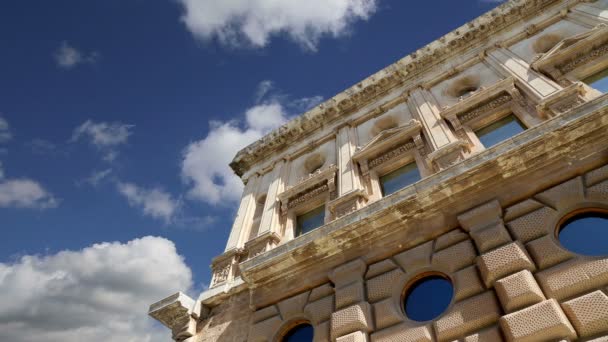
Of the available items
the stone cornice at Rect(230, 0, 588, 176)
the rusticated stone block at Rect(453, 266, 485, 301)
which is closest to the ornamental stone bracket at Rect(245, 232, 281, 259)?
the stone cornice at Rect(230, 0, 588, 176)

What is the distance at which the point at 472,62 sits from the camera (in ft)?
44.3

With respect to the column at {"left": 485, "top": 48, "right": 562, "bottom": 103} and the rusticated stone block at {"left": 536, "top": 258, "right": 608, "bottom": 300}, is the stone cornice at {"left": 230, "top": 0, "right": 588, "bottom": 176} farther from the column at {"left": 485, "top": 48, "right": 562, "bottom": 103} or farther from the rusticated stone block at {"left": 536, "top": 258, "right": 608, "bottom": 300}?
the rusticated stone block at {"left": 536, "top": 258, "right": 608, "bottom": 300}

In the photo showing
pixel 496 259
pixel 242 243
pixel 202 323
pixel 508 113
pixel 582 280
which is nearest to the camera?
pixel 582 280

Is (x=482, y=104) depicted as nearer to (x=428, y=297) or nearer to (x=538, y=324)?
(x=428, y=297)

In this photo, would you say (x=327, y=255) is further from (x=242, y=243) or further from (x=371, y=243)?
(x=242, y=243)

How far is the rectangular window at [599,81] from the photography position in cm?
979

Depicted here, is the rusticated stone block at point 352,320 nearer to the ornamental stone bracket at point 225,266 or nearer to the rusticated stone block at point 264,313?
the rusticated stone block at point 264,313

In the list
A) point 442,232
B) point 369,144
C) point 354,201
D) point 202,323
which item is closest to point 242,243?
point 202,323

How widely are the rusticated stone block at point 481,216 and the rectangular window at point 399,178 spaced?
3242 millimetres

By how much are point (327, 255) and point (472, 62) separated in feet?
30.1

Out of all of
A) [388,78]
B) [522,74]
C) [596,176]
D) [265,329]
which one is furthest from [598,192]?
[388,78]

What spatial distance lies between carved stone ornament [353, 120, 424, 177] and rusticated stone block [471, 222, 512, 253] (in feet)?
14.8

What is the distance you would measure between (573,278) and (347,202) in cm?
564

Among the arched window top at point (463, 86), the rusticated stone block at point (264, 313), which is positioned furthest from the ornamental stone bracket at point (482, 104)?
the rusticated stone block at point (264, 313)
